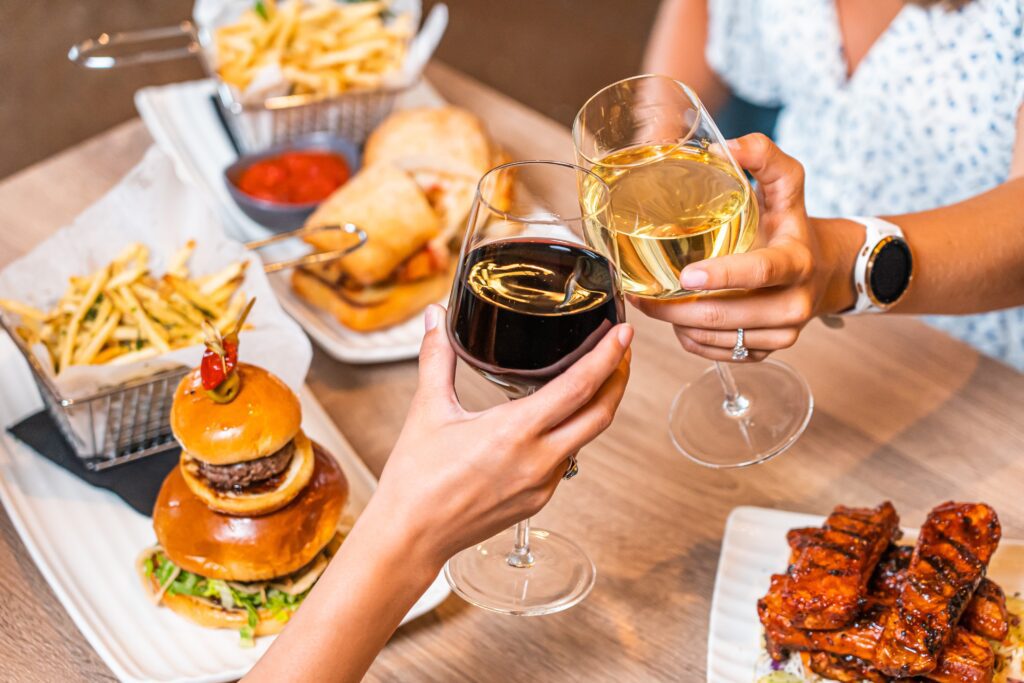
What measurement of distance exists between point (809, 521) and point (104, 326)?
105 cm

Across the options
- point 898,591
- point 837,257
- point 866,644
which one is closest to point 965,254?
point 837,257

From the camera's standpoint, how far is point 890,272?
1401 mm

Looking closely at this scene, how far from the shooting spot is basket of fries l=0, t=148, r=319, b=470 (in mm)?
1439

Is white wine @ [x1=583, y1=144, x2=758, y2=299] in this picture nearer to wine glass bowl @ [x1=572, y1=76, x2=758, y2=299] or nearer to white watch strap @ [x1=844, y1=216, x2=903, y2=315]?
wine glass bowl @ [x1=572, y1=76, x2=758, y2=299]

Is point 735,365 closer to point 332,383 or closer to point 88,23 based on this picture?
point 332,383

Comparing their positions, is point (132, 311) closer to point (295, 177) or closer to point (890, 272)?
point (295, 177)

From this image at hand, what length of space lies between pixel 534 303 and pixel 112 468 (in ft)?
2.80

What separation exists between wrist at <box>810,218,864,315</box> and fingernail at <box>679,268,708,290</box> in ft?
1.00

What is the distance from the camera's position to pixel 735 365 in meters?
1.53

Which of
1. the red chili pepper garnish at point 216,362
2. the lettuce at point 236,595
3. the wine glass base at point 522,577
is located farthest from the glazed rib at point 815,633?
the red chili pepper garnish at point 216,362

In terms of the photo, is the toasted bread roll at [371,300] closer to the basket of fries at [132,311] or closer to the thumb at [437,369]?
the basket of fries at [132,311]

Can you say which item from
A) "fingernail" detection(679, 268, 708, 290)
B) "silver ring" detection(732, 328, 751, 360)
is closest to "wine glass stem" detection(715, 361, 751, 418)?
"silver ring" detection(732, 328, 751, 360)

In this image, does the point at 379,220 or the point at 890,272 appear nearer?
the point at 890,272

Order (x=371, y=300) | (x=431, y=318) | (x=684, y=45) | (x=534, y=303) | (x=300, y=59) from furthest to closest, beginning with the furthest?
(x=684, y=45) → (x=300, y=59) → (x=371, y=300) → (x=431, y=318) → (x=534, y=303)
